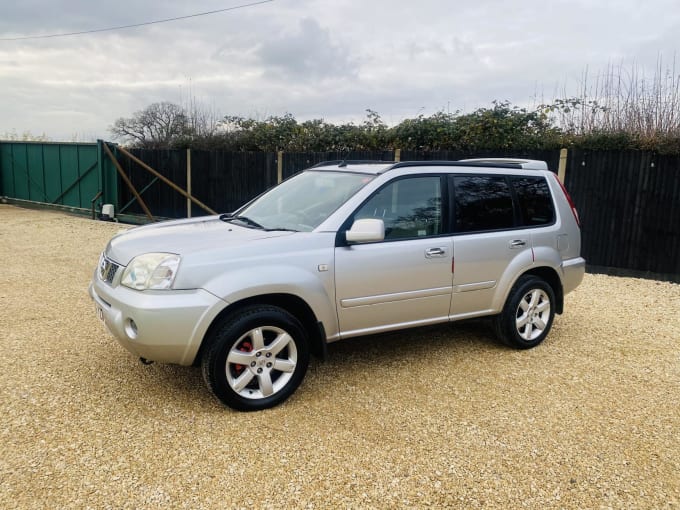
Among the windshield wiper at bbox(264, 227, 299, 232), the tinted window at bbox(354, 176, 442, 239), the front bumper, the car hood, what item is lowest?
the front bumper

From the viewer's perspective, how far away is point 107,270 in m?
3.94

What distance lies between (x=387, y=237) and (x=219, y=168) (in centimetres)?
1006

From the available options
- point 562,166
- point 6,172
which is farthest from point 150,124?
point 562,166

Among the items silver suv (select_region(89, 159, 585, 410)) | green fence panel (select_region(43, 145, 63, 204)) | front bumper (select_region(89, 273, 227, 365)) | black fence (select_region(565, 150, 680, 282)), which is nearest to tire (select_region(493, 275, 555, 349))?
silver suv (select_region(89, 159, 585, 410))

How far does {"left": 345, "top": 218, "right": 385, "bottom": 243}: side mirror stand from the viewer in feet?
12.5

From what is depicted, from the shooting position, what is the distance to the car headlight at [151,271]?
349 cm

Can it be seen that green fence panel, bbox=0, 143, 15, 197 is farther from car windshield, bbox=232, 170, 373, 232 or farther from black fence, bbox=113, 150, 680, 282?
car windshield, bbox=232, 170, 373, 232

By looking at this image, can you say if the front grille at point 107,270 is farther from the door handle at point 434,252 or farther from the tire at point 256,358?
the door handle at point 434,252

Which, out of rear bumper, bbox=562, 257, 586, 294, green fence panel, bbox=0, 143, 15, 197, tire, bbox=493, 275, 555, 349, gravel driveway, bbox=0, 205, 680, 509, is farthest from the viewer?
green fence panel, bbox=0, 143, 15, 197

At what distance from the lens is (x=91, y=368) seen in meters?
4.43

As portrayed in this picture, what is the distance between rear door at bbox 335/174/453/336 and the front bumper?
1.01 metres

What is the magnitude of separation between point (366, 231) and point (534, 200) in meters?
2.18

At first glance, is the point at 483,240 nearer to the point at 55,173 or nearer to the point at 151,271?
the point at 151,271

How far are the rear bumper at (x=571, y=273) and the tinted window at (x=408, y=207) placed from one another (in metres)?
1.62
